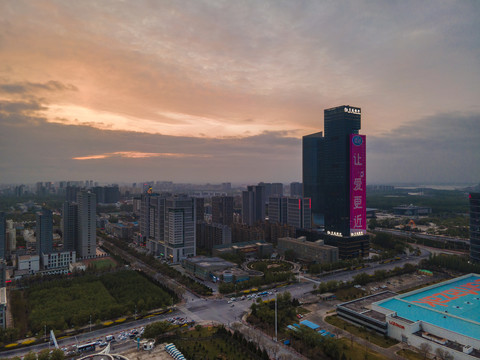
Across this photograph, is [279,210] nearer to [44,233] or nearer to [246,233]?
[246,233]

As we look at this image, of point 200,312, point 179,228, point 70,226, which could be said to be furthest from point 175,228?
point 70,226

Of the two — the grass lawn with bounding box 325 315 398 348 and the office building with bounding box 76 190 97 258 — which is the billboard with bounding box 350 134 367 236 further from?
the office building with bounding box 76 190 97 258

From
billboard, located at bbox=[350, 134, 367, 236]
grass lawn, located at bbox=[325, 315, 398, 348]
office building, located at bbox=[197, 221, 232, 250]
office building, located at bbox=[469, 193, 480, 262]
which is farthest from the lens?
office building, located at bbox=[197, 221, 232, 250]

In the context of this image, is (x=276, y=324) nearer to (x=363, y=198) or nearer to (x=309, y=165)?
(x=363, y=198)

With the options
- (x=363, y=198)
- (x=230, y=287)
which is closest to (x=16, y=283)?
(x=230, y=287)

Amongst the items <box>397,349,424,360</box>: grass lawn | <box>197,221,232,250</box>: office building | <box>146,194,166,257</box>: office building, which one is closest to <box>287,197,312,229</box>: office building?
<box>197,221,232,250</box>: office building
